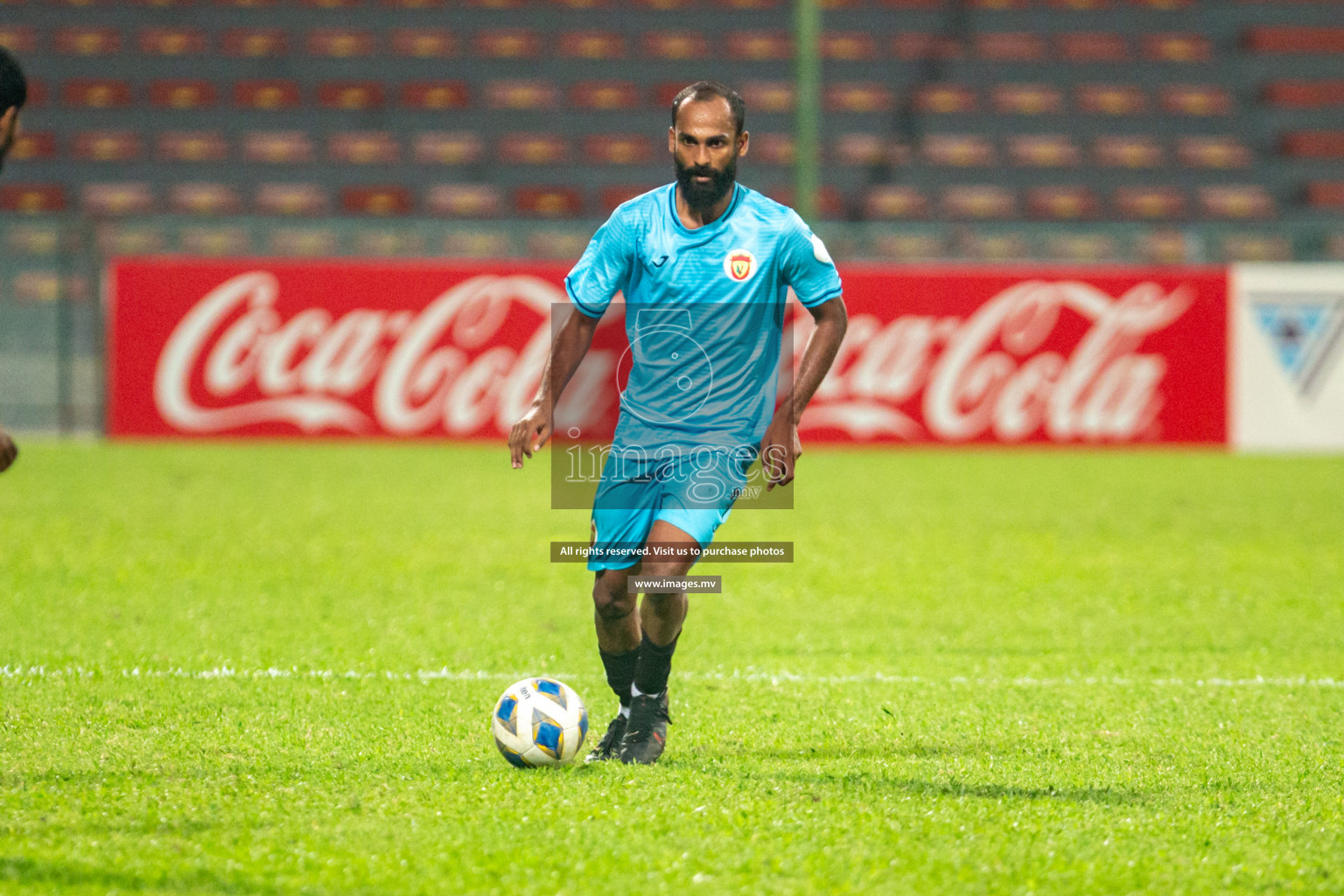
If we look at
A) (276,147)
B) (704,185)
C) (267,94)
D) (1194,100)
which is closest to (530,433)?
(704,185)

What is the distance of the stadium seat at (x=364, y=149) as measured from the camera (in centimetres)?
2067

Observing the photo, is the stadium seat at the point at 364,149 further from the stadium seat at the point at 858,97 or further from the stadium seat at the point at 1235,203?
the stadium seat at the point at 1235,203

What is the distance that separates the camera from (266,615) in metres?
6.66

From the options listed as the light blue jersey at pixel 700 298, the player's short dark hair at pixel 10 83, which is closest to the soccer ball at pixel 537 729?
the light blue jersey at pixel 700 298

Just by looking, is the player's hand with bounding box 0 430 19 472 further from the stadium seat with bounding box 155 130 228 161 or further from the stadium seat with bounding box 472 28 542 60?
the stadium seat with bounding box 472 28 542 60

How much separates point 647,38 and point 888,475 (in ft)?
38.2

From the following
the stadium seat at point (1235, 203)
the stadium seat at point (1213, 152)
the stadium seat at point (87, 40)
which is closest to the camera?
the stadium seat at point (1235, 203)

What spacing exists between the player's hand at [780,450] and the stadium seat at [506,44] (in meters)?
19.1

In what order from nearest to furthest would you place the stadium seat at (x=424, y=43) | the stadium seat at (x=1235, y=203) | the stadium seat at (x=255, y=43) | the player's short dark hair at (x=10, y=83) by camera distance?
the player's short dark hair at (x=10, y=83) < the stadium seat at (x=1235, y=203) < the stadium seat at (x=255, y=43) < the stadium seat at (x=424, y=43)

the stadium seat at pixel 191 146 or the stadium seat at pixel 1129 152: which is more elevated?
the stadium seat at pixel 1129 152

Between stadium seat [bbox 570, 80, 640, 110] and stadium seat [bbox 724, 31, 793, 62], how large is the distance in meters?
1.73

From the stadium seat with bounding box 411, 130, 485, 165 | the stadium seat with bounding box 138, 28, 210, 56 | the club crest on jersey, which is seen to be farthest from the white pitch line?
the stadium seat with bounding box 138, 28, 210, 56

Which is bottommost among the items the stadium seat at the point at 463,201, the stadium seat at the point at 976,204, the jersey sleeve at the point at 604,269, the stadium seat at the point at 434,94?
the stadium seat at the point at 463,201

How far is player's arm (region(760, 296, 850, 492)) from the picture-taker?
4.14 m
